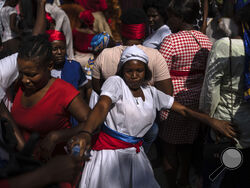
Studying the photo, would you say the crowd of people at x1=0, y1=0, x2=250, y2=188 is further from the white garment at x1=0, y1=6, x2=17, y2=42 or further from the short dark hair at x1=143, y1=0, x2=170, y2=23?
the white garment at x1=0, y1=6, x2=17, y2=42

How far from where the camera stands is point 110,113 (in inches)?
107

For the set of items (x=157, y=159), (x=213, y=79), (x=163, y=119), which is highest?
(x=213, y=79)

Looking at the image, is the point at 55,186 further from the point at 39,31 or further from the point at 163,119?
the point at 163,119

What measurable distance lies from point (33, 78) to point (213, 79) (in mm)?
1506

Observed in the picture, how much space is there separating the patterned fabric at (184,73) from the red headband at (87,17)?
8.58 ft

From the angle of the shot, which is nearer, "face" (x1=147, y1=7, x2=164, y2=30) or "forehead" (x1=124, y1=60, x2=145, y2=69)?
"forehead" (x1=124, y1=60, x2=145, y2=69)

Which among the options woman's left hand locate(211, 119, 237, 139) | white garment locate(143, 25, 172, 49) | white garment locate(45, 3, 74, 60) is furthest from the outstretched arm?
white garment locate(45, 3, 74, 60)

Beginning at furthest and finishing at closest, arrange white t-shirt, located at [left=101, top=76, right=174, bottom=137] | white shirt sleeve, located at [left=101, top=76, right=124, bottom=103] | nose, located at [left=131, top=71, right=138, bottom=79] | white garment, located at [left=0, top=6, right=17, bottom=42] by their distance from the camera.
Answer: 1. white garment, located at [left=0, top=6, right=17, bottom=42]
2. nose, located at [left=131, top=71, right=138, bottom=79]
3. white t-shirt, located at [left=101, top=76, right=174, bottom=137]
4. white shirt sleeve, located at [left=101, top=76, right=124, bottom=103]

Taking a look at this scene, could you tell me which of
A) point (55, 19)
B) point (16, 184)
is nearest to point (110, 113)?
point (16, 184)

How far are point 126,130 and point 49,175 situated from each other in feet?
4.17

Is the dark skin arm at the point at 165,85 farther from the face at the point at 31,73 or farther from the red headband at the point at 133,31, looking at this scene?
the face at the point at 31,73

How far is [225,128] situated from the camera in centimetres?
270

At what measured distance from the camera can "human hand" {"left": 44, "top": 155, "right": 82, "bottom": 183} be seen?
1.53 m

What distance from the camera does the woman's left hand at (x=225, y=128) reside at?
8.82 ft
